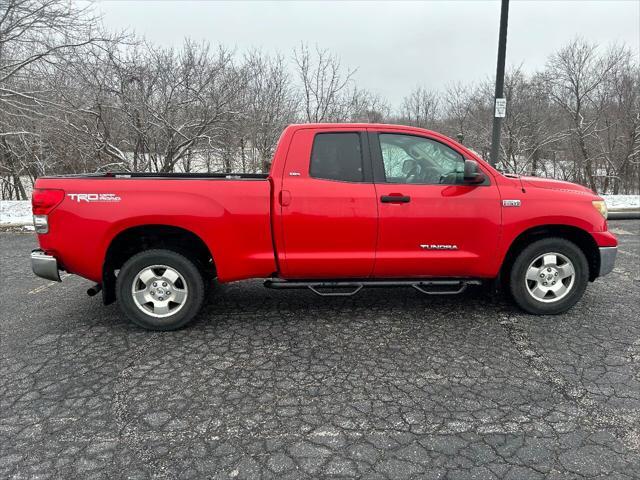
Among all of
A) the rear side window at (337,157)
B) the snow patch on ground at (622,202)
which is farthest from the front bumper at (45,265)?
the snow patch on ground at (622,202)

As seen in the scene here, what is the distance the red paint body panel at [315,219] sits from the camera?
3807 millimetres

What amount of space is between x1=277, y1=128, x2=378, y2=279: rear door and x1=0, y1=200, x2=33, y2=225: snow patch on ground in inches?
355

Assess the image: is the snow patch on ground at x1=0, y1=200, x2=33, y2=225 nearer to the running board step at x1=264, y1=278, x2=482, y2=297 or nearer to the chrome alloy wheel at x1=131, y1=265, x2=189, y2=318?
the chrome alloy wheel at x1=131, y1=265, x2=189, y2=318

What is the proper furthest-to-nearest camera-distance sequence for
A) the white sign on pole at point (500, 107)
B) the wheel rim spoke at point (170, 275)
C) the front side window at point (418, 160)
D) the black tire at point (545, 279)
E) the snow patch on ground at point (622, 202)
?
the snow patch on ground at point (622, 202) → the white sign on pole at point (500, 107) → the black tire at point (545, 279) → the front side window at point (418, 160) → the wheel rim spoke at point (170, 275)

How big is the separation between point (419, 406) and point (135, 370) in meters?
2.14

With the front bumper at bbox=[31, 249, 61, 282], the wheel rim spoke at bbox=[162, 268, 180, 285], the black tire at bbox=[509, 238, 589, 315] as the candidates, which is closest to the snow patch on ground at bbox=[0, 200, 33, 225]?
the front bumper at bbox=[31, 249, 61, 282]

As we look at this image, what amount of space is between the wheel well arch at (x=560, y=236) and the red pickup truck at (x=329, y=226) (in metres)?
0.02

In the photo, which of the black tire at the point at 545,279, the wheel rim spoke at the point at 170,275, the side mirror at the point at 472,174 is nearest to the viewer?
the side mirror at the point at 472,174

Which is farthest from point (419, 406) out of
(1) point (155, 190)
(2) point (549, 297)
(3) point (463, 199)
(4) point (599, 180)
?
(4) point (599, 180)

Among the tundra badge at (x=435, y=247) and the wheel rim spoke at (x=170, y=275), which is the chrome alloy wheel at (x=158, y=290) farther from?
the tundra badge at (x=435, y=247)

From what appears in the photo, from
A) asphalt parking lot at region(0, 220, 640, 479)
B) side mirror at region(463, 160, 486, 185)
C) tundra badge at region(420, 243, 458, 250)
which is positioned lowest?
asphalt parking lot at region(0, 220, 640, 479)

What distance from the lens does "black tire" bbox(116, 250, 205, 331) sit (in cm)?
391

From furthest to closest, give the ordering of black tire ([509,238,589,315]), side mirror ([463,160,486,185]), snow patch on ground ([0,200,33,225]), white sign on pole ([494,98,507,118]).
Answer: snow patch on ground ([0,200,33,225])
white sign on pole ([494,98,507,118])
black tire ([509,238,589,315])
side mirror ([463,160,486,185])

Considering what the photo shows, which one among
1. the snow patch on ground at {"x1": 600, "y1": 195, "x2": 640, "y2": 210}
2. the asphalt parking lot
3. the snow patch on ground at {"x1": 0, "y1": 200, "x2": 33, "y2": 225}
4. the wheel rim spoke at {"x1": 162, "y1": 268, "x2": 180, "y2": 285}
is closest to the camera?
the asphalt parking lot
